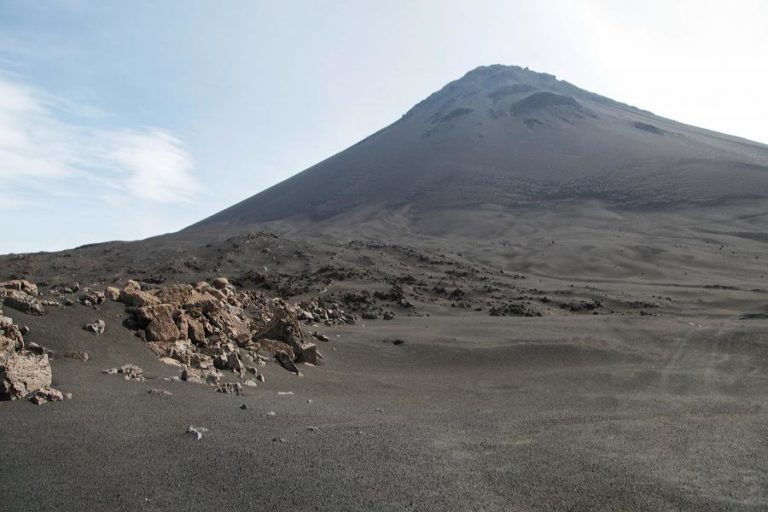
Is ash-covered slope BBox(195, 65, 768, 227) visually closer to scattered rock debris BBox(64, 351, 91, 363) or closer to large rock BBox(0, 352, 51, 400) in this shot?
scattered rock debris BBox(64, 351, 91, 363)

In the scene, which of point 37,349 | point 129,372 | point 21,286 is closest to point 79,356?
point 37,349

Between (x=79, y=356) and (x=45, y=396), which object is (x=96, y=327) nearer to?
(x=79, y=356)

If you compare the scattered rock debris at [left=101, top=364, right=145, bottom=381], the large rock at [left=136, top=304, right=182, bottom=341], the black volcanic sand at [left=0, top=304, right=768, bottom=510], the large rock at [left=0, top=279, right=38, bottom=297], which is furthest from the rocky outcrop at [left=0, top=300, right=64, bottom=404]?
the large rock at [left=0, top=279, right=38, bottom=297]

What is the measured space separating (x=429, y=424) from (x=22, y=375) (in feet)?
11.6

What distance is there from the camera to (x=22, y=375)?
4.67m

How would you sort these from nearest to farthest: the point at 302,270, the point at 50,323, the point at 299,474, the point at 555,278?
the point at 299,474 → the point at 50,323 → the point at 302,270 → the point at 555,278

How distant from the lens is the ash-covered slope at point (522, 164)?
1892 inches

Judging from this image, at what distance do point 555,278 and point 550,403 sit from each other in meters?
16.6

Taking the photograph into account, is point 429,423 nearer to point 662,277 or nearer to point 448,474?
point 448,474

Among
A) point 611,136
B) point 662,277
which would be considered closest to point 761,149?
point 611,136

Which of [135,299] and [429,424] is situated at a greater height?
[135,299]

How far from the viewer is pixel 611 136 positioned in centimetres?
6400

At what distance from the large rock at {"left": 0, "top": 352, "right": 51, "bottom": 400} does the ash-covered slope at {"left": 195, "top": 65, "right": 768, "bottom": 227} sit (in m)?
44.5

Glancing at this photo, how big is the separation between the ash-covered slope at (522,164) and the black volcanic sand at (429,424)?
36.5m
